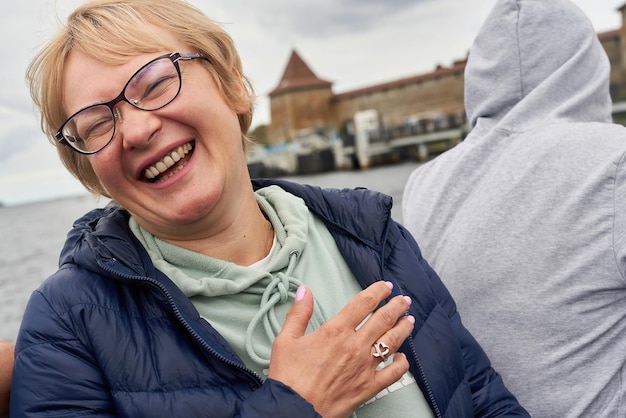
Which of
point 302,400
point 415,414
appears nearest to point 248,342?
point 302,400

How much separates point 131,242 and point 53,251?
68.4ft

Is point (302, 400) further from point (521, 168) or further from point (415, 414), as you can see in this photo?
point (521, 168)

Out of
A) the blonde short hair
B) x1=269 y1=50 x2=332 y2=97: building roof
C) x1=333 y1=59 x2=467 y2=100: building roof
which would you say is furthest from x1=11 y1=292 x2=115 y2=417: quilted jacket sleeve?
x1=269 y1=50 x2=332 y2=97: building roof

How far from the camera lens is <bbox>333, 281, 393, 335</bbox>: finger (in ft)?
2.88

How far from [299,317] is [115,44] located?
500 millimetres

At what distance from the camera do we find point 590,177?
1.16 metres

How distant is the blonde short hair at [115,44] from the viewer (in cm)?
94

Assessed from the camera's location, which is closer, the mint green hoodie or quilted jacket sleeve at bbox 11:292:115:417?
quilted jacket sleeve at bbox 11:292:115:417

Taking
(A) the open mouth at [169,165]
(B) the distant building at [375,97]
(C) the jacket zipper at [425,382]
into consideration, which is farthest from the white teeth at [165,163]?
(B) the distant building at [375,97]

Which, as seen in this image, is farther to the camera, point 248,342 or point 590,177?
point 590,177

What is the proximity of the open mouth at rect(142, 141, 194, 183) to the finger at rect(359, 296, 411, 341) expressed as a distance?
386 mm

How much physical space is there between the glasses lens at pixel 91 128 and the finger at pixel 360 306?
45 cm

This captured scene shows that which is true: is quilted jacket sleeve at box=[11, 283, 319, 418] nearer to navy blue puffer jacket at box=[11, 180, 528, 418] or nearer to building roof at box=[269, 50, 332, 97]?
navy blue puffer jacket at box=[11, 180, 528, 418]

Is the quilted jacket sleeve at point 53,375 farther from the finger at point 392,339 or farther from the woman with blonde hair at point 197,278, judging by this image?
the finger at point 392,339
